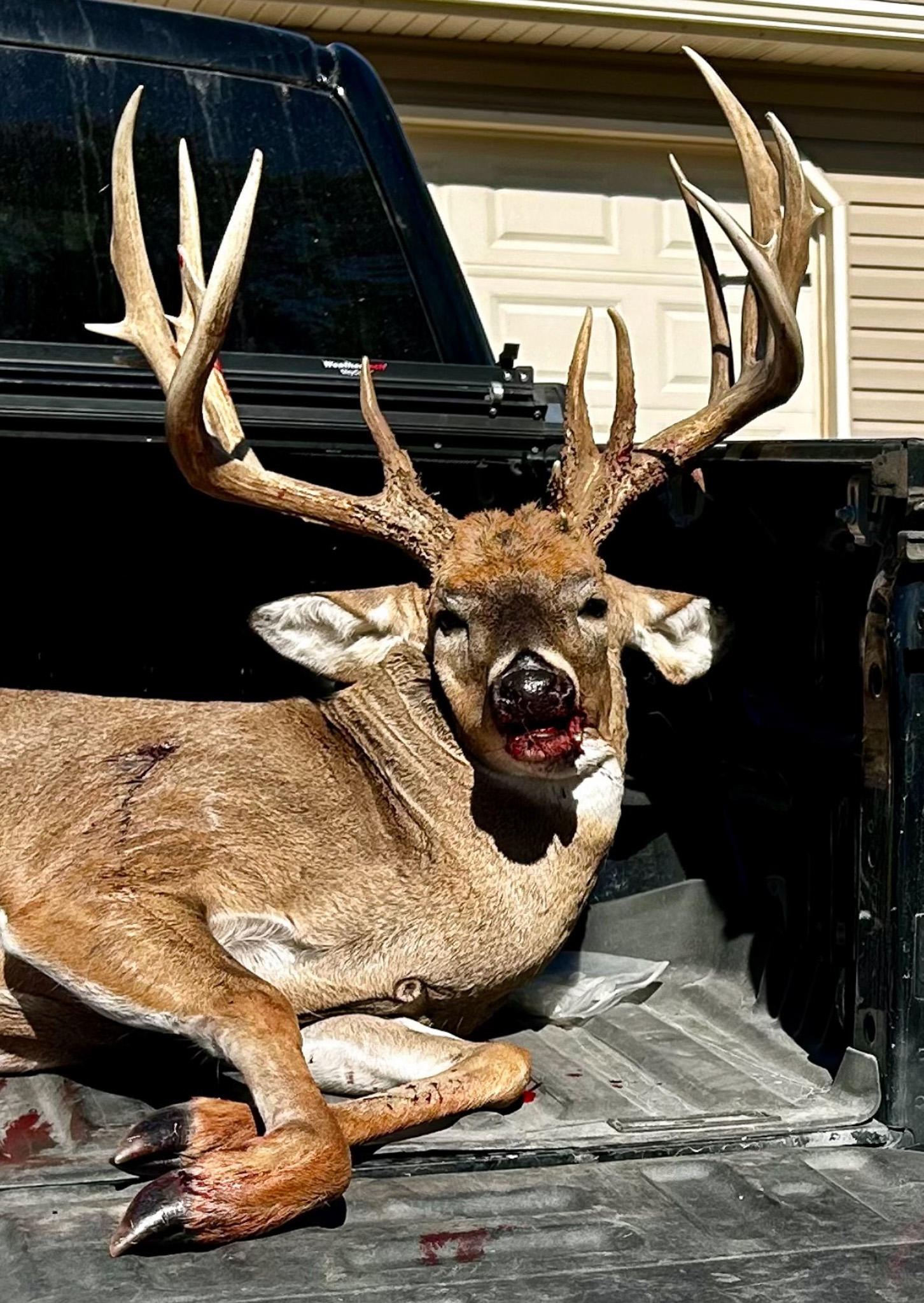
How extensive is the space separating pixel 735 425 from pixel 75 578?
1.62 m

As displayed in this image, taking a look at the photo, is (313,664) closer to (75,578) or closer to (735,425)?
(75,578)

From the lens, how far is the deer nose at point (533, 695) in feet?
13.6

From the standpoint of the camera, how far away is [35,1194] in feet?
11.8

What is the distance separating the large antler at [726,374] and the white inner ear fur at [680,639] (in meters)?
0.31

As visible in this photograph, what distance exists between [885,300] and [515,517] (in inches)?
281

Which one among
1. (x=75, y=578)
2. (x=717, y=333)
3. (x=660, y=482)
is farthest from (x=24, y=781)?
(x=717, y=333)

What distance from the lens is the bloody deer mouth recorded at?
423 cm

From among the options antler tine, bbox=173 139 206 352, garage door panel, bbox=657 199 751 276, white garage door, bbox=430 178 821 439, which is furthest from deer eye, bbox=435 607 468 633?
garage door panel, bbox=657 199 751 276

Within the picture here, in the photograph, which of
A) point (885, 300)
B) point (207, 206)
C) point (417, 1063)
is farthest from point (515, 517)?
point (885, 300)

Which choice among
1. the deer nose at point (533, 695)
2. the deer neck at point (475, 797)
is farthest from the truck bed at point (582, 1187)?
the deer nose at point (533, 695)

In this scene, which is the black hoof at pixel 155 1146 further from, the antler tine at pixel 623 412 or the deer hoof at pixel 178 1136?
the antler tine at pixel 623 412

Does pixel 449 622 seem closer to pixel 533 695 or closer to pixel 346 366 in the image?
pixel 533 695

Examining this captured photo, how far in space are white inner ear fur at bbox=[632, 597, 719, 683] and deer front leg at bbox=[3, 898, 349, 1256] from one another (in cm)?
131

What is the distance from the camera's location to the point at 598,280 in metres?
10.8
